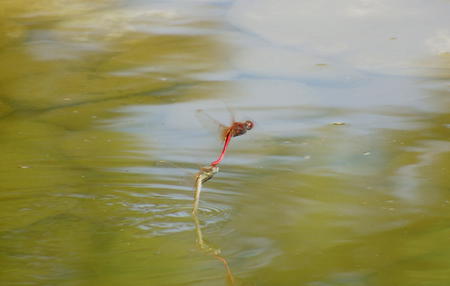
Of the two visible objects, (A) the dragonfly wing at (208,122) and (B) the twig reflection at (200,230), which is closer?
(B) the twig reflection at (200,230)

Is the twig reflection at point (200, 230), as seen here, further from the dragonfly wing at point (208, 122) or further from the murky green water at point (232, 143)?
the dragonfly wing at point (208, 122)

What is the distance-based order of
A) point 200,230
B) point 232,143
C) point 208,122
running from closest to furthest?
point 200,230 → point 232,143 → point 208,122

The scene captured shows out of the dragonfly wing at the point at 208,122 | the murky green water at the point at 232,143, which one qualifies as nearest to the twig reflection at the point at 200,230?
the murky green water at the point at 232,143

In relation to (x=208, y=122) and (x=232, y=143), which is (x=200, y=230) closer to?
(x=232, y=143)

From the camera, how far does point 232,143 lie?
11.4 ft

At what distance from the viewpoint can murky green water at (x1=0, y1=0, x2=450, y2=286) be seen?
93.5 inches

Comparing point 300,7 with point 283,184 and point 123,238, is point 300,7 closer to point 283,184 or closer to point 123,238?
point 283,184

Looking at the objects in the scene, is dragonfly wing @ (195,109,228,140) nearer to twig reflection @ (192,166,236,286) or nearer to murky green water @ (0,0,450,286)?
murky green water @ (0,0,450,286)

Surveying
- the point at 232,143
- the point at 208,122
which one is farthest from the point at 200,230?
the point at 208,122

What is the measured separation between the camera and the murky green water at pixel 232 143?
2.38 m

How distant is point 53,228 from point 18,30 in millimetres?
2756

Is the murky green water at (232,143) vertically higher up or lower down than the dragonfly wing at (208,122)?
higher up

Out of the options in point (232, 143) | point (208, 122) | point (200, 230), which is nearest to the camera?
point (200, 230)

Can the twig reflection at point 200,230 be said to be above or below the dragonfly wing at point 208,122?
above
